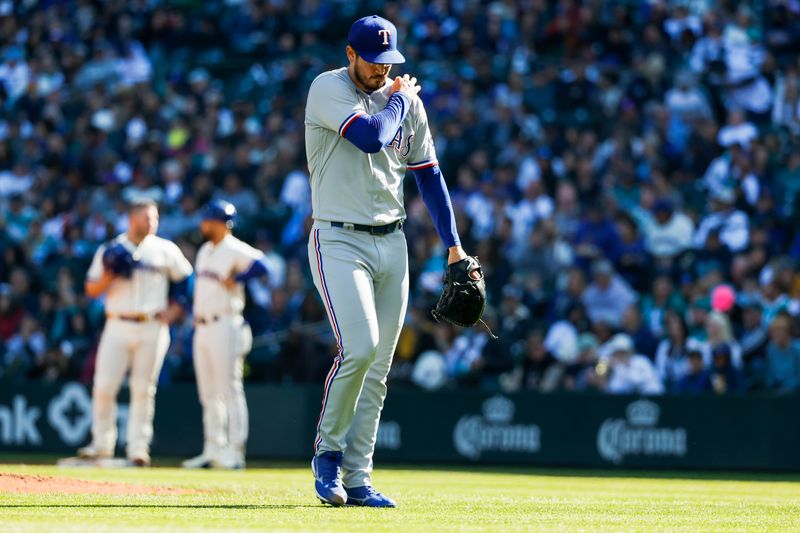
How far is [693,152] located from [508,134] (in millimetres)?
2535

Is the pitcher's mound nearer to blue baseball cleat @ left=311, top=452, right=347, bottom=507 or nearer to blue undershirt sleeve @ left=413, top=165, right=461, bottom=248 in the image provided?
blue baseball cleat @ left=311, top=452, right=347, bottom=507

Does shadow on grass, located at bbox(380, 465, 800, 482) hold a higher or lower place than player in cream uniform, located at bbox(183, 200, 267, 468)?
lower

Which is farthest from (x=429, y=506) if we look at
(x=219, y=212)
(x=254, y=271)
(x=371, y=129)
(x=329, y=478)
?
(x=219, y=212)

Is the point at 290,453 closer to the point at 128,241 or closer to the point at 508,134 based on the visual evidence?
the point at 128,241

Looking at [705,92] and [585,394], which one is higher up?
[705,92]

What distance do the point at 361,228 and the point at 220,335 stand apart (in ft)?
18.8

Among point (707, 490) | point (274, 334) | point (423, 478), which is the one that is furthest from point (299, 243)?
point (707, 490)

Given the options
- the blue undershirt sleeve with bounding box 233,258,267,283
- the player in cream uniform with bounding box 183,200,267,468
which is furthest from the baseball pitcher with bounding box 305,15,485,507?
the player in cream uniform with bounding box 183,200,267,468

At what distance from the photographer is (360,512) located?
654cm

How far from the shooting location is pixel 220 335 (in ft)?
40.6

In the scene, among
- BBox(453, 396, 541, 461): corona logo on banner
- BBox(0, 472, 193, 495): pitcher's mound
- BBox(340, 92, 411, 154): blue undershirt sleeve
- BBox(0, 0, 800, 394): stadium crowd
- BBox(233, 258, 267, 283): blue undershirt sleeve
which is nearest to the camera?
BBox(340, 92, 411, 154): blue undershirt sleeve

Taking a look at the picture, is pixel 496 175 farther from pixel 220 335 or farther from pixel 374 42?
pixel 374 42

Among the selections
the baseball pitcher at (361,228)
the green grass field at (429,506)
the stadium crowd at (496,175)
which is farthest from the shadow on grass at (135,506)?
the stadium crowd at (496,175)

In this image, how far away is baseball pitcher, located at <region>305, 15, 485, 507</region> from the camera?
22.1 feet
